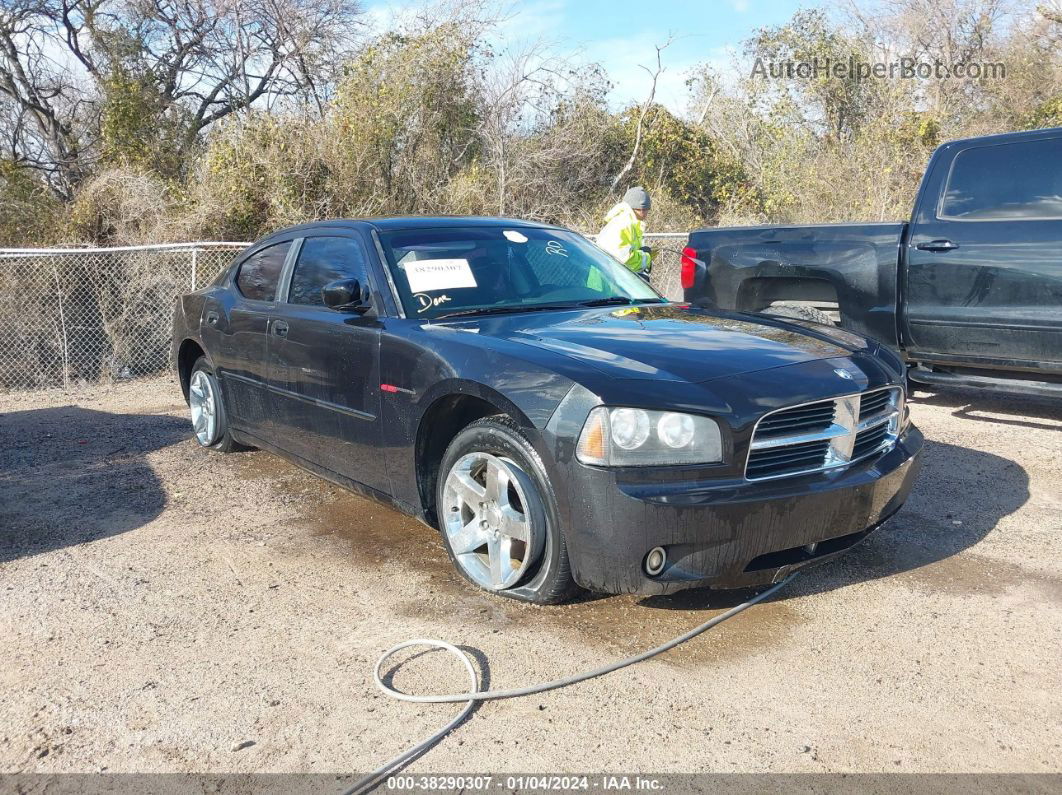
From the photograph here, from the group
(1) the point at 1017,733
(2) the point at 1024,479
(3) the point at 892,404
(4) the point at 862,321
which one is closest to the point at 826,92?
(4) the point at 862,321

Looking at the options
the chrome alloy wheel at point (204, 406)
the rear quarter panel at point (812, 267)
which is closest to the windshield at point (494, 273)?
the chrome alloy wheel at point (204, 406)

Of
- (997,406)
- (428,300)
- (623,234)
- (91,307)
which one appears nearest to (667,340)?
(428,300)

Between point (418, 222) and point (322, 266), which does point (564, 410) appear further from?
point (322, 266)

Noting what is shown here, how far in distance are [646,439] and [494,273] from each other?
1.70 meters

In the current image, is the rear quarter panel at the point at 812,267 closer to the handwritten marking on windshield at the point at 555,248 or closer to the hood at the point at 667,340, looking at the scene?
the hood at the point at 667,340

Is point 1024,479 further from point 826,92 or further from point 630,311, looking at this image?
point 826,92

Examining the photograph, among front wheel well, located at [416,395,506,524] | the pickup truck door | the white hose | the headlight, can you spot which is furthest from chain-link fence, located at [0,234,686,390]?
the white hose

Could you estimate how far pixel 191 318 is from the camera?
20.9 feet

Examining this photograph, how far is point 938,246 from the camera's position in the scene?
6.73m

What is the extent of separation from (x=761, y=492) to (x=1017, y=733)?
105cm

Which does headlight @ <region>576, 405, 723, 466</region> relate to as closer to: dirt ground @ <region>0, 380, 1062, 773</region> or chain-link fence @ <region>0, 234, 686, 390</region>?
dirt ground @ <region>0, 380, 1062, 773</region>

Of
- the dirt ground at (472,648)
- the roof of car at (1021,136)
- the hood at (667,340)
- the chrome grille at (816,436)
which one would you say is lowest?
the dirt ground at (472,648)

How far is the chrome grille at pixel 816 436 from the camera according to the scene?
3375mm

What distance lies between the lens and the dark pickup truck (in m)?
6.33
